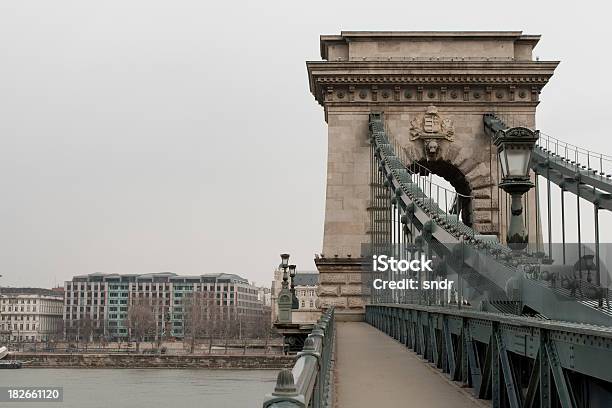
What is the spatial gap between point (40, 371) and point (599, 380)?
367ft

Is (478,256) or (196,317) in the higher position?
(478,256)

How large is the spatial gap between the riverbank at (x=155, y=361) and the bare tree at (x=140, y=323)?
6050cm

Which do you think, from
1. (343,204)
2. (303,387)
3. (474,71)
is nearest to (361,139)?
(343,204)

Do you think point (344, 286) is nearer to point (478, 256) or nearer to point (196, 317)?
point (478, 256)

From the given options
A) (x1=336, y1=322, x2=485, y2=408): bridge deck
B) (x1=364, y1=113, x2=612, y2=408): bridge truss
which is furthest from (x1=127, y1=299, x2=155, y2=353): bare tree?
(x1=336, y1=322, x2=485, y2=408): bridge deck

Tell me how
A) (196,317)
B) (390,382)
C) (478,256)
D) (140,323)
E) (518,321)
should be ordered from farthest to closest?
(140,323) < (196,317) < (478,256) < (390,382) < (518,321)

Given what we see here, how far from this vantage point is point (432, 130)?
35000 millimetres

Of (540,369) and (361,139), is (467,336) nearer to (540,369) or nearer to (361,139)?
(540,369)

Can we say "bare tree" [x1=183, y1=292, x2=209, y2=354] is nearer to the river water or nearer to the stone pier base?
the river water

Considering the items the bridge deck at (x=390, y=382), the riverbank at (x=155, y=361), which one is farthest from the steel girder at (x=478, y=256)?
the riverbank at (x=155, y=361)

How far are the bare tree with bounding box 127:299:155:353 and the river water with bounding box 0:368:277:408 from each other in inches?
2651

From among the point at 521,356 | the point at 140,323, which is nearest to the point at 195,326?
the point at 140,323

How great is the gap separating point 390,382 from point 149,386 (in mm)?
82856

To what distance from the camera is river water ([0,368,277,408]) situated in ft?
253
